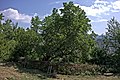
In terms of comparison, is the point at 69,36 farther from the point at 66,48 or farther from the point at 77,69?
the point at 77,69

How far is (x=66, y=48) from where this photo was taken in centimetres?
4081

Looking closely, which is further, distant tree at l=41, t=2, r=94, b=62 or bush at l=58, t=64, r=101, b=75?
distant tree at l=41, t=2, r=94, b=62

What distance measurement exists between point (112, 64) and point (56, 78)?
1351 centimetres

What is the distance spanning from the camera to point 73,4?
132 ft

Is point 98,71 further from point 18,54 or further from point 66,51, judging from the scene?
point 18,54

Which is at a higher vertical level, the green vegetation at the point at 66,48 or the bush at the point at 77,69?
the green vegetation at the point at 66,48

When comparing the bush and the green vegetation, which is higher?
the green vegetation

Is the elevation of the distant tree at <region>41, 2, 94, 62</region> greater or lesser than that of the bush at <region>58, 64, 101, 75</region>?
greater

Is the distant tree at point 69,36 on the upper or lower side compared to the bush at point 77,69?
upper

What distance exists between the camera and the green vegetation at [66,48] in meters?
39.2

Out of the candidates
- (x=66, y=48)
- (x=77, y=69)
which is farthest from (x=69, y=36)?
(x=77, y=69)

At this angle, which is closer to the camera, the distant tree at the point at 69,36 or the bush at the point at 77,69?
the bush at the point at 77,69

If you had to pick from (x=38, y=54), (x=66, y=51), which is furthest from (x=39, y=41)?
(x=66, y=51)

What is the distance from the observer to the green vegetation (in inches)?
1542
